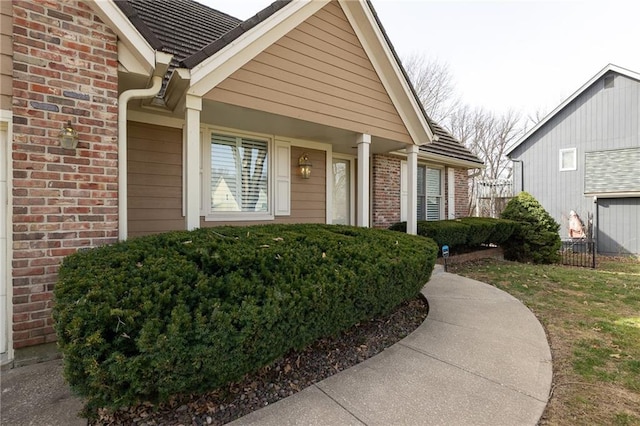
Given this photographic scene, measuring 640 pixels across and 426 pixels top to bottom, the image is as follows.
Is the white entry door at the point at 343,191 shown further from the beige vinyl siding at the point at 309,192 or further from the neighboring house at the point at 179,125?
the beige vinyl siding at the point at 309,192

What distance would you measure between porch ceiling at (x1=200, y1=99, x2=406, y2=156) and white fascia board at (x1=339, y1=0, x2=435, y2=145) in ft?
1.81

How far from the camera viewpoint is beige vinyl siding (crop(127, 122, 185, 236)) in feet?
16.4

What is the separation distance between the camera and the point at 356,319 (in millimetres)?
3219

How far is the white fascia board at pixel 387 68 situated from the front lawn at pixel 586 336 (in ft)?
11.5

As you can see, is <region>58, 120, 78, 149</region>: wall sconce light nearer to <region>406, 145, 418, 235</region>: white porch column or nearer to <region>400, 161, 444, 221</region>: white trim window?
<region>406, 145, 418, 235</region>: white porch column

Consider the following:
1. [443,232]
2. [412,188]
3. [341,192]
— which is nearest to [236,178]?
[341,192]

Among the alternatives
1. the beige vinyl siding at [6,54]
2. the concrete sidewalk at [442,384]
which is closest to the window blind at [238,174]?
the beige vinyl siding at [6,54]

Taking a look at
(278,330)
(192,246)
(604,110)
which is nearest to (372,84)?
(192,246)

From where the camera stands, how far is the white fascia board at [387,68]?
18.6 feet

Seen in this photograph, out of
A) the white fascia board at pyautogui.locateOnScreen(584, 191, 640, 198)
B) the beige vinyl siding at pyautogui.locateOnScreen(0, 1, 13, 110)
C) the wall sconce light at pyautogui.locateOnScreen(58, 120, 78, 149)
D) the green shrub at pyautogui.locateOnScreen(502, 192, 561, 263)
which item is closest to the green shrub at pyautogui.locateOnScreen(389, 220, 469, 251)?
the green shrub at pyautogui.locateOnScreen(502, 192, 561, 263)

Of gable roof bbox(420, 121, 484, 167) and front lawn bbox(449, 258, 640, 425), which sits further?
gable roof bbox(420, 121, 484, 167)

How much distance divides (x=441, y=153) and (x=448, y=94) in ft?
48.0

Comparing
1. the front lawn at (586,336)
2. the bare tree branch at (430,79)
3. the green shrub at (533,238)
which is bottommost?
the front lawn at (586,336)

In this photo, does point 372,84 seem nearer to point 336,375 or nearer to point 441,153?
point 441,153
